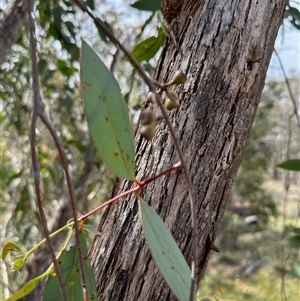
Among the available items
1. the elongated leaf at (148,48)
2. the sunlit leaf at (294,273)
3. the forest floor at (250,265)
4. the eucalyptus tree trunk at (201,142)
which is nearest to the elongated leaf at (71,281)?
the eucalyptus tree trunk at (201,142)

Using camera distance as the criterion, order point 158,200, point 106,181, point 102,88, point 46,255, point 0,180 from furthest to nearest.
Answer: point 0,180 → point 106,181 → point 46,255 → point 158,200 → point 102,88

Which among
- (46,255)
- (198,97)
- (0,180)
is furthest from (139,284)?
(0,180)

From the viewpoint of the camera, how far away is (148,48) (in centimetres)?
73

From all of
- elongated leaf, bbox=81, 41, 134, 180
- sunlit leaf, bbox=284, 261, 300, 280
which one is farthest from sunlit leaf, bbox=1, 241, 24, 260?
sunlit leaf, bbox=284, 261, 300, 280

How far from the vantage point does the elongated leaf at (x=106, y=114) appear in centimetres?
34

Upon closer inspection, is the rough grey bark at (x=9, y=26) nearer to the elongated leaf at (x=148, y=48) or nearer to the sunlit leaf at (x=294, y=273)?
the elongated leaf at (x=148, y=48)

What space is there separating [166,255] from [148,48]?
45 cm

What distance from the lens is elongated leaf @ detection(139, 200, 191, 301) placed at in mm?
342

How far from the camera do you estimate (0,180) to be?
2.40 meters

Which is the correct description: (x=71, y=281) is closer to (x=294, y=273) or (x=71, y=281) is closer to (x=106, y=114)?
(x=106, y=114)

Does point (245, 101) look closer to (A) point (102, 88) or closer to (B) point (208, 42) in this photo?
(B) point (208, 42)

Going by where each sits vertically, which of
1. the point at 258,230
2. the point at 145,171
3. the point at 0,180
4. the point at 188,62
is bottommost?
the point at 145,171

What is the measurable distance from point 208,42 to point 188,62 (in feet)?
0.10

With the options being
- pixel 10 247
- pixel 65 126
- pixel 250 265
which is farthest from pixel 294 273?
pixel 250 265
